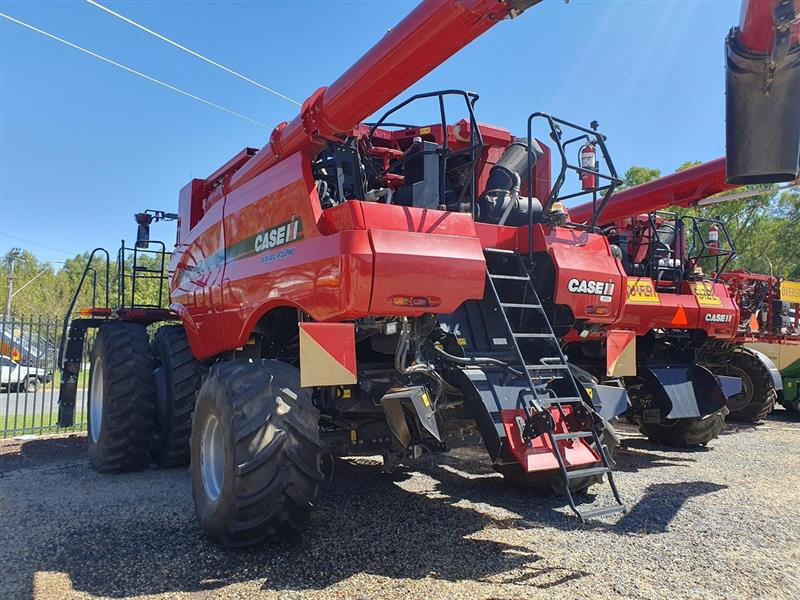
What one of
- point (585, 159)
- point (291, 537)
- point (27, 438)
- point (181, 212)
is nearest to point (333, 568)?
point (291, 537)

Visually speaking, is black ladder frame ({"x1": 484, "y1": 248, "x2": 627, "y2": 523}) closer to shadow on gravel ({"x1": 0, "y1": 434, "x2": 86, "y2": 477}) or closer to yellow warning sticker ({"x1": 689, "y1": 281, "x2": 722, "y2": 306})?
yellow warning sticker ({"x1": 689, "y1": 281, "x2": 722, "y2": 306})

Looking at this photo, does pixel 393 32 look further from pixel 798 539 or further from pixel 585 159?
pixel 798 539

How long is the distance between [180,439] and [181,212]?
2771 mm

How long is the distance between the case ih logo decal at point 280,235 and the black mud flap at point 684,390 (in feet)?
16.9

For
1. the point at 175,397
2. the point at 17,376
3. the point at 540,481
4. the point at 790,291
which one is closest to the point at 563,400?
the point at 540,481

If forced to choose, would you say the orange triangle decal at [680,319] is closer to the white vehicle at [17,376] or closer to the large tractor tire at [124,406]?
the large tractor tire at [124,406]

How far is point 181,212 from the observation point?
744cm

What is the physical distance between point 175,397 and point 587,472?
432cm

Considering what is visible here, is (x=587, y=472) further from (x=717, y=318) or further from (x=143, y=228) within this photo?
(x=143, y=228)

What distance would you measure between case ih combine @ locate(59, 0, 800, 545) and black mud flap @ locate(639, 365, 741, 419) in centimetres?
268

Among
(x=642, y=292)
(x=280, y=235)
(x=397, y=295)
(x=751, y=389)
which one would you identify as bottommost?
(x=751, y=389)

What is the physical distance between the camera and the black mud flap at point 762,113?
4074 millimetres

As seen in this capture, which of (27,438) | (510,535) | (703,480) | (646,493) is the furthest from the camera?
(27,438)

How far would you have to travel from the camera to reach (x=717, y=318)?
28.0ft
